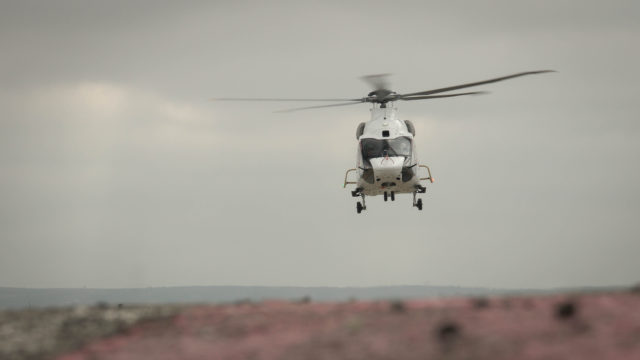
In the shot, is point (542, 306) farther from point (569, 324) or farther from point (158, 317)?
point (158, 317)

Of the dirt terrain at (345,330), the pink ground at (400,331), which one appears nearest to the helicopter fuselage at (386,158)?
the dirt terrain at (345,330)

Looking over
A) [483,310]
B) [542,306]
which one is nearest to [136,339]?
[483,310]

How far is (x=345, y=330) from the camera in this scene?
26.1 m

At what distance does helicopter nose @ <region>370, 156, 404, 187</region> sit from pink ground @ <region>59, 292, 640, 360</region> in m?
19.0

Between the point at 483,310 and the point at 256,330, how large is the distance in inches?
265

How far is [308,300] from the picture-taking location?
105 ft

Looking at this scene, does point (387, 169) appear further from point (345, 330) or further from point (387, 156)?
point (345, 330)

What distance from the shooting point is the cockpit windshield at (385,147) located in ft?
162

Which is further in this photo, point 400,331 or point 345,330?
point 345,330

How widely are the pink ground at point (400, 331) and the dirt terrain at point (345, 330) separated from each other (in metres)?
0.03

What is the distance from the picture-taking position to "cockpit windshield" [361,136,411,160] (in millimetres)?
49375

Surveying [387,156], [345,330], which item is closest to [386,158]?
[387,156]

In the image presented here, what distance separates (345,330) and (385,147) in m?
24.3

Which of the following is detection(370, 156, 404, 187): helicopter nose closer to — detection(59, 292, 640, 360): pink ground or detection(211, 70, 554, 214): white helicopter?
detection(211, 70, 554, 214): white helicopter
